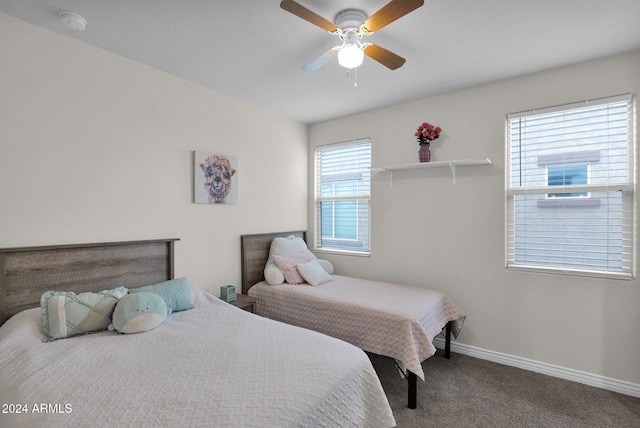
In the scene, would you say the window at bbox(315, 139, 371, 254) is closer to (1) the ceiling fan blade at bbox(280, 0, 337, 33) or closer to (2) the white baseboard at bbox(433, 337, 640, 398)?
(2) the white baseboard at bbox(433, 337, 640, 398)

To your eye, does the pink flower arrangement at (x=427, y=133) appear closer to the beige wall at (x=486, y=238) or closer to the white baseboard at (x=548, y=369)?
the beige wall at (x=486, y=238)

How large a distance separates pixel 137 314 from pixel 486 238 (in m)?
2.88

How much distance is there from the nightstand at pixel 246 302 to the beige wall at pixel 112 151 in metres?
0.30

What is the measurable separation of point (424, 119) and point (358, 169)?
3.13ft

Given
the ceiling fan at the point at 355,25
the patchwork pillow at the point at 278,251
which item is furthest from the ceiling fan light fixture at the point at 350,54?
the patchwork pillow at the point at 278,251

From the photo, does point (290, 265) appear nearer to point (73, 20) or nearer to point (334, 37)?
point (334, 37)

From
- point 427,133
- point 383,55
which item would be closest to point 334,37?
point 383,55

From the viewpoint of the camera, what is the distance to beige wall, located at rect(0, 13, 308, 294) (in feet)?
6.32

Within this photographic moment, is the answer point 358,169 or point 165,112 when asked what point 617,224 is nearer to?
point 358,169

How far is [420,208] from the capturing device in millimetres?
3266

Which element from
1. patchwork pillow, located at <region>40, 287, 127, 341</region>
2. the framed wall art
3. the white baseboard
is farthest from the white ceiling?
the white baseboard

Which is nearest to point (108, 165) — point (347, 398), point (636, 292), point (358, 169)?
point (347, 398)

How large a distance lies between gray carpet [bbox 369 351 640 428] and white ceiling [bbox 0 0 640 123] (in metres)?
2.57

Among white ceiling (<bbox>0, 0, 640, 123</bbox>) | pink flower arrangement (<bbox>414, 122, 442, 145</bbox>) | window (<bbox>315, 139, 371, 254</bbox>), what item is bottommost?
window (<bbox>315, 139, 371, 254</bbox>)
